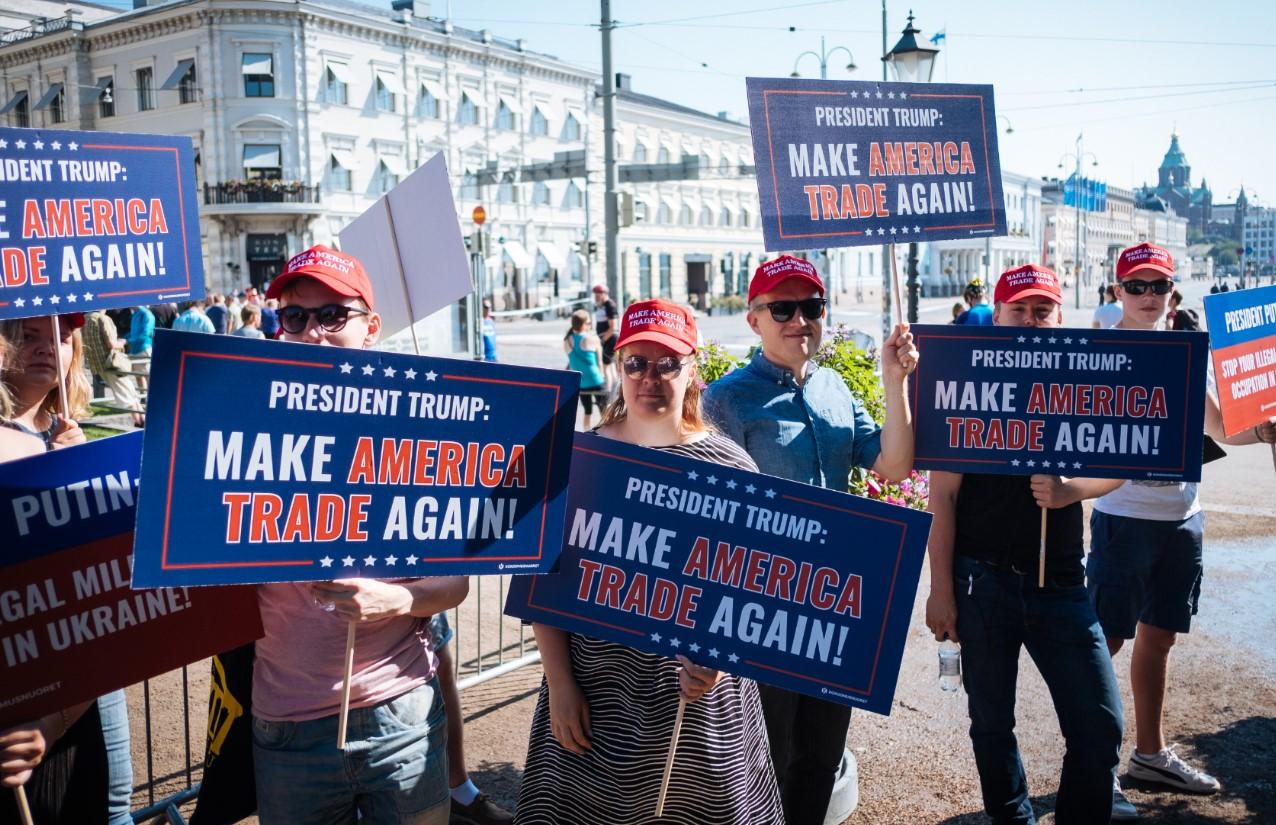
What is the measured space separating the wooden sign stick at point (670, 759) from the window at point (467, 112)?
4820 cm

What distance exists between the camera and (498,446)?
7.55 ft

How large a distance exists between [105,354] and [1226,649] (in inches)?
441

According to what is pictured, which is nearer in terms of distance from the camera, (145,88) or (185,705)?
Answer: (185,705)

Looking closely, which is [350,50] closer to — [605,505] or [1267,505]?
[1267,505]

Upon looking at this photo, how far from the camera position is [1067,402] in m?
3.21

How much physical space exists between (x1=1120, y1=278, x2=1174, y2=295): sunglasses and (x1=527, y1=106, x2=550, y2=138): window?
161 ft

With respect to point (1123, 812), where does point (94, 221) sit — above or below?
→ above

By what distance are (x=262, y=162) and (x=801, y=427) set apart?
4232cm

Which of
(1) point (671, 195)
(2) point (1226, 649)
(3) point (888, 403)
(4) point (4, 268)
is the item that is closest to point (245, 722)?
(4) point (4, 268)

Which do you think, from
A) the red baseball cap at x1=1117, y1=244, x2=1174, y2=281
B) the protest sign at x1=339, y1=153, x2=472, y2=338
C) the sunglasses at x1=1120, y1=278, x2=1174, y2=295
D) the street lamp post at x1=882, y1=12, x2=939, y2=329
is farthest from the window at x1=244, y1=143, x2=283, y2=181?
the sunglasses at x1=1120, y1=278, x2=1174, y2=295

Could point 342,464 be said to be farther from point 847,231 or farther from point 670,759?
point 847,231

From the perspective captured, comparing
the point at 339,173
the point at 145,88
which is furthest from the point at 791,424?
the point at 145,88

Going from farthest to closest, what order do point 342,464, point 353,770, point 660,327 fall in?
point 660,327 → point 353,770 → point 342,464

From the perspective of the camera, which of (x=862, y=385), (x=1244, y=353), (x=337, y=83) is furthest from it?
(x=337, y=83)
